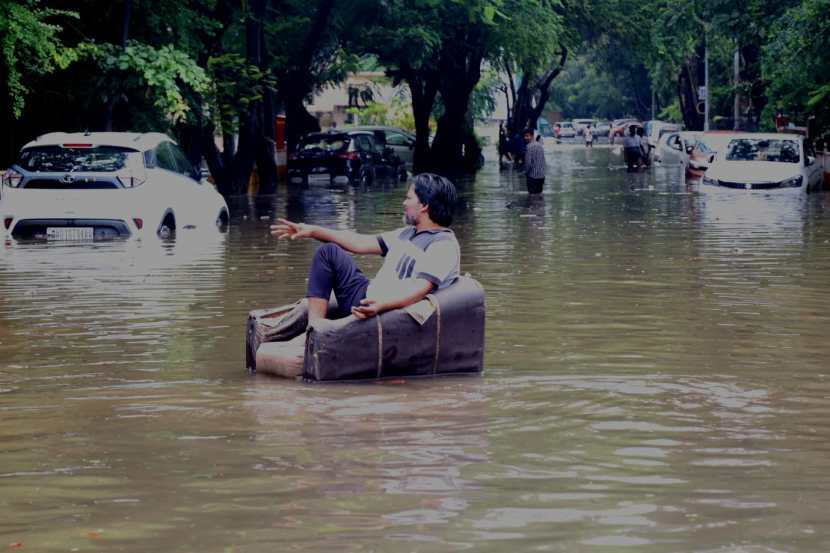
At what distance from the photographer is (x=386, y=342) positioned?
9.36 m

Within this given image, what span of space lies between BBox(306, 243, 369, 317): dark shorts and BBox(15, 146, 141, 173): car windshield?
10842mm

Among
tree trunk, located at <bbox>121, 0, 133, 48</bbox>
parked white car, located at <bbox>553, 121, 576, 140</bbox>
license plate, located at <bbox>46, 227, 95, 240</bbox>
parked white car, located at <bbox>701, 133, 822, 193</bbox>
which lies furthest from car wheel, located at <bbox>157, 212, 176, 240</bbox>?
parked white car, located at <bbox>553, 121, 576, 140</bbox>

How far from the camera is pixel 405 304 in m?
9.32

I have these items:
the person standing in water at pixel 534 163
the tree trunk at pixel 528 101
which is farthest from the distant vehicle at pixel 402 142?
the person standing in water at pixel 534 163

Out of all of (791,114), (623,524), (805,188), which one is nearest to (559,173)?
(791,114)

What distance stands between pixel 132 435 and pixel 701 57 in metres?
66.4

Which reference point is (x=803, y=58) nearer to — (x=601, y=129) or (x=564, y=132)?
(x=564, y=132)

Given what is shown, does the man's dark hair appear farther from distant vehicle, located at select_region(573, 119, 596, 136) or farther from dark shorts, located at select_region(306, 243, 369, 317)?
distant vehicle, located at select_region(573, 119, 596, 136)

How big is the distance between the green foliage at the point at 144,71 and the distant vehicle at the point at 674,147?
24.5 metres

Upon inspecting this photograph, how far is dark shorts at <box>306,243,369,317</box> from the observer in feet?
31.7

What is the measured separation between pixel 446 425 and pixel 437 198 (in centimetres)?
194

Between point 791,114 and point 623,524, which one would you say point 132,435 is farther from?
point 791,114

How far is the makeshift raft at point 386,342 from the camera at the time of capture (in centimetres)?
930

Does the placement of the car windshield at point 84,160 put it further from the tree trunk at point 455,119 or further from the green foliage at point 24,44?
the tree trunk at point 455,119
